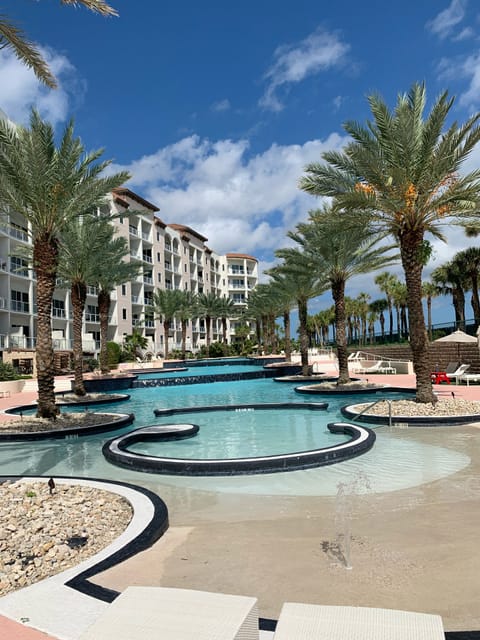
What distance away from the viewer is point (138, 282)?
193 feet

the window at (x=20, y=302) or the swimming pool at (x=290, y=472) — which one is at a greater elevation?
the window at (x=20, y=302)

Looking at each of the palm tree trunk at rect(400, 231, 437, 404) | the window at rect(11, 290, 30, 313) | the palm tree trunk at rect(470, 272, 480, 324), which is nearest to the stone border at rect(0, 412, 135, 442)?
the palm tree trunk at rect(400, 231, 437, 404)

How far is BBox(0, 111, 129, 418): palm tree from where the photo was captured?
1322cm

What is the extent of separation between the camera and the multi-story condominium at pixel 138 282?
122 feet

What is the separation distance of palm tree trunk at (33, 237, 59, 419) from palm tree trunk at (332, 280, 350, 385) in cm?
1299

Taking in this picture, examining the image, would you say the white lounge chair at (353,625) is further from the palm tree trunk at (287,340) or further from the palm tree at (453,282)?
the palm tree at (453,282)

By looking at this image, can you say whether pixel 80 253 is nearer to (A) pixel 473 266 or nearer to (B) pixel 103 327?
(B) pixel 103 327

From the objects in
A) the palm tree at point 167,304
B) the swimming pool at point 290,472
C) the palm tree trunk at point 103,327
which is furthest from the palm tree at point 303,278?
the palm tree at point 167,304

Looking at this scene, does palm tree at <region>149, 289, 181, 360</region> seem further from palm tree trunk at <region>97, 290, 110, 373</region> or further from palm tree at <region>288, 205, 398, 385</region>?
palm tree at <region>288, 205, 398, 385</region>

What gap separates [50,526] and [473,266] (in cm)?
4286

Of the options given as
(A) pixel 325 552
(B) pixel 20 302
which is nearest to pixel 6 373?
(B) pixel 20 302

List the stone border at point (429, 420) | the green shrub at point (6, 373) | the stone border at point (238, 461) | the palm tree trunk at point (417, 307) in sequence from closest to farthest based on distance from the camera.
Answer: the stone border at point (238, 461)
the stone border at point (429, 420)
the palm tree trunk at point (417, 307)
the green shrub at point (6, 373)

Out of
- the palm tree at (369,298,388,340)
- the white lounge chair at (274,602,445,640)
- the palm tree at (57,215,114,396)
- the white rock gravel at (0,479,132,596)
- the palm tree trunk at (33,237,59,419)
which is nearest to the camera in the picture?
the white lounge chair at (274,602,445,640)

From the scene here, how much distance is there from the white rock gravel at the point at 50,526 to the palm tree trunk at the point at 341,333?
17.1m
